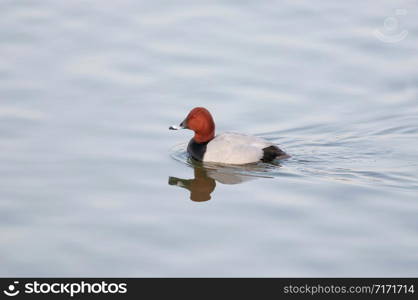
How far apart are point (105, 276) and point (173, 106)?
540 cm

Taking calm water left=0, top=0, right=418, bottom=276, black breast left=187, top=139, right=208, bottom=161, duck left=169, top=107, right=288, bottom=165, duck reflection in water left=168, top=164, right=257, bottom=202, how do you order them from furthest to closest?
black breast left=187, top=139, right=208, bottom=161
duck left=169, top=107, right=288, bottom=165
duck reflection in water left=168, top=164, right=257, bottom=202
calm water left=0, top=0, right=418, bottom=276

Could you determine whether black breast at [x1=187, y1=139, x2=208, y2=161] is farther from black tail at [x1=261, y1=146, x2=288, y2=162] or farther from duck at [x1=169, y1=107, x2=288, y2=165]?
black tail at [x1=261, y1=146, x2=288, y2=162]

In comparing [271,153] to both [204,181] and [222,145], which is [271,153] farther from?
[204,181]

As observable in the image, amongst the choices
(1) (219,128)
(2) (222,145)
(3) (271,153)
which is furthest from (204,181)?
(1) (219,128)

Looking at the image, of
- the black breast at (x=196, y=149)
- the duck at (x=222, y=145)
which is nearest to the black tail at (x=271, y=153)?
the duck at (x=222, y=145)

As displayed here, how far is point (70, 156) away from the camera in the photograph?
11016mm

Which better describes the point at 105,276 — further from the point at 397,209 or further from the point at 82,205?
the point at 397,209

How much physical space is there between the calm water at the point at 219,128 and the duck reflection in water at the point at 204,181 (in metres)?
0.03

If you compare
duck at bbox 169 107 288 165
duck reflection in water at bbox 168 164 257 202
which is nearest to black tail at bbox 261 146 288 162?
duck at bbox 169 107 288 165

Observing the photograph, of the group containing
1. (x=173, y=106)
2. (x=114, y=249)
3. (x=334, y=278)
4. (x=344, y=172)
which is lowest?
(x=334, y=278)

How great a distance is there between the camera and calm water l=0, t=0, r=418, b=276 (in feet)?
27.4

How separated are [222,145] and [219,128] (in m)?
1.18

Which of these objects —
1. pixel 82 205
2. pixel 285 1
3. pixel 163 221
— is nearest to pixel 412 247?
pixel 163 221

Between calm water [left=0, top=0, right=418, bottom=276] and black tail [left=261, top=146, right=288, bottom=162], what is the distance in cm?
11
